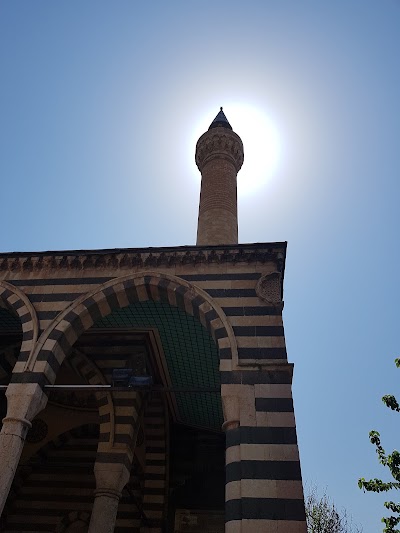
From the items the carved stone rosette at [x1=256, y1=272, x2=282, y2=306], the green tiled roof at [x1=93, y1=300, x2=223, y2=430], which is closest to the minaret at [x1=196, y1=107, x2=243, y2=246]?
the green tiled roof at [x1=93, y1=300, x2=223, y2=430]

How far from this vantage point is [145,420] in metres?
13.5

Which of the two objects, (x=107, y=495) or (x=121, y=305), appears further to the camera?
(x=121, y=305)

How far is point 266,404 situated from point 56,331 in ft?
14.5

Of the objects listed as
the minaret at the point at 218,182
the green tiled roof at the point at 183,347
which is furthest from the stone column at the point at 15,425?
the minaret at the point at 218,182

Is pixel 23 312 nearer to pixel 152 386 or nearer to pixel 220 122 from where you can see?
pixel 152 386

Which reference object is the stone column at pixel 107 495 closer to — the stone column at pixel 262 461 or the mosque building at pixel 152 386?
the mosque building at pixel 152 386

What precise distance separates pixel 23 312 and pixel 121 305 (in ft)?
6.78

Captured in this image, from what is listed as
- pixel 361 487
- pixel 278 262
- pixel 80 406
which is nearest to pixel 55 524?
pixel 80 406

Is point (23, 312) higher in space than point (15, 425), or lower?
higher

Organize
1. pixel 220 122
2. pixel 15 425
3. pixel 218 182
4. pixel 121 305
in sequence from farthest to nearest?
pixel 220 122 < pixel 218 182 < pixel 121 305 < pixel 15 425

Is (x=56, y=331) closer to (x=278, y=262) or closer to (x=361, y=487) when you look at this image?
(x=278, y=262)

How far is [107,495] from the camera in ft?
31.7

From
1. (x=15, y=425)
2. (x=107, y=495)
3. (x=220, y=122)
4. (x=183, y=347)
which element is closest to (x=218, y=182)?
(x=220, y=122)

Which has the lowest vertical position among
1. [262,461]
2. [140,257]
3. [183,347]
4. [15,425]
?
[262,461]
